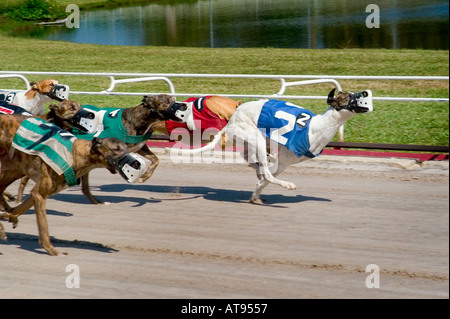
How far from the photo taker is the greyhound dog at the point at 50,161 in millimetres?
5461

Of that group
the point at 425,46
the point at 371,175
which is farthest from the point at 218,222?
the point at 425,46

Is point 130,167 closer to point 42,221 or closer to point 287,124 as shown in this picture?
point 42,221

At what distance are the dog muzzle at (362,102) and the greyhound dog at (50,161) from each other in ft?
6.67

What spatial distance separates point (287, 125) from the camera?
6.93 meters

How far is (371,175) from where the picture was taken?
8.05 m

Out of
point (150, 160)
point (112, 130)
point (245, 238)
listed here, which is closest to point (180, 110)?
point (112, 130)

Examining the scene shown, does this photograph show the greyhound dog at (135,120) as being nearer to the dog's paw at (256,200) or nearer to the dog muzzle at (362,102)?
the dog's paw at (256,200)

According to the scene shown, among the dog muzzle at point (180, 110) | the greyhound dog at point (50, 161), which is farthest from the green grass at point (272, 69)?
the greyhound dog at point (50, 161)

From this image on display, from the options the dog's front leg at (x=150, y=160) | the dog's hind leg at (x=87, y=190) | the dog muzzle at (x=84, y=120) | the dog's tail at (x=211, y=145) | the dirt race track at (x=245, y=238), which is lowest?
the dirt race track at (x=245, y=238)

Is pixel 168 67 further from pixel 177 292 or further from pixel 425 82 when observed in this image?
pixel 177 292

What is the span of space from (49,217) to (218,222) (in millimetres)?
1503

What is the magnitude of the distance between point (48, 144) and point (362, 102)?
2576mm

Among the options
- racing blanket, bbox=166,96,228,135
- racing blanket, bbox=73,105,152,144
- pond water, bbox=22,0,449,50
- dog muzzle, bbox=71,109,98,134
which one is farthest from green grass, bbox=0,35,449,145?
dog muzzle, bbox=71,109,98,134

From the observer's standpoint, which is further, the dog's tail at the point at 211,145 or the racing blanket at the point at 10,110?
the dog's tail at the point at 211,145
